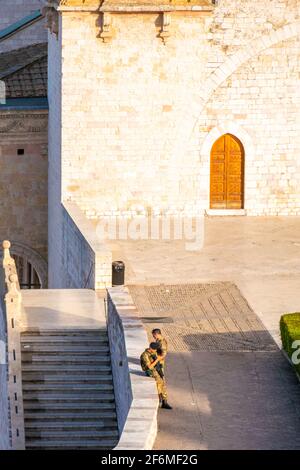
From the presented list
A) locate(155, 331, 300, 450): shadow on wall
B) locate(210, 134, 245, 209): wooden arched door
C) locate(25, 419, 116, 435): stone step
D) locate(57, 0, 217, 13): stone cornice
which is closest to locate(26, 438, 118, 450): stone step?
locate(25, 419, 116, 435): stone step

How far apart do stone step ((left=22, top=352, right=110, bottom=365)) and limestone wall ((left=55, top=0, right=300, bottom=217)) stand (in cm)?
831

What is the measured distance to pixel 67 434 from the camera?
30641mm

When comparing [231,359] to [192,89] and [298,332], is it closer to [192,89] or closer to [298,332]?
[298,332]

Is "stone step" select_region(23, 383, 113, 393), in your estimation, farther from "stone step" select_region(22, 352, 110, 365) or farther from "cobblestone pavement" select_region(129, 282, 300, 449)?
"cobblestone pavement" select_region(129, 282, 300, 449)

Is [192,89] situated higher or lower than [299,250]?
higher

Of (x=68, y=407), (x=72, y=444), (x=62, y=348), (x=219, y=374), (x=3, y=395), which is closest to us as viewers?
(x=219, y=374)

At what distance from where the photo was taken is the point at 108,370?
32.2 meters

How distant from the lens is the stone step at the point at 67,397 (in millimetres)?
31344

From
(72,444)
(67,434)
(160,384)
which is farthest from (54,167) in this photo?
(160,384)

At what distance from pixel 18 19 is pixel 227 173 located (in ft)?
48.5

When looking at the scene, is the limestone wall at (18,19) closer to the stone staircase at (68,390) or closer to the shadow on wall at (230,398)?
the stone staircase at (68,390)

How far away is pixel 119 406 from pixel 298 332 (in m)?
3.77

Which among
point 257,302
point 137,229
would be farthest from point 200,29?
point 257,302

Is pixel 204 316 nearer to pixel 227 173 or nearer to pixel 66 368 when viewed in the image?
pixel 66 368
